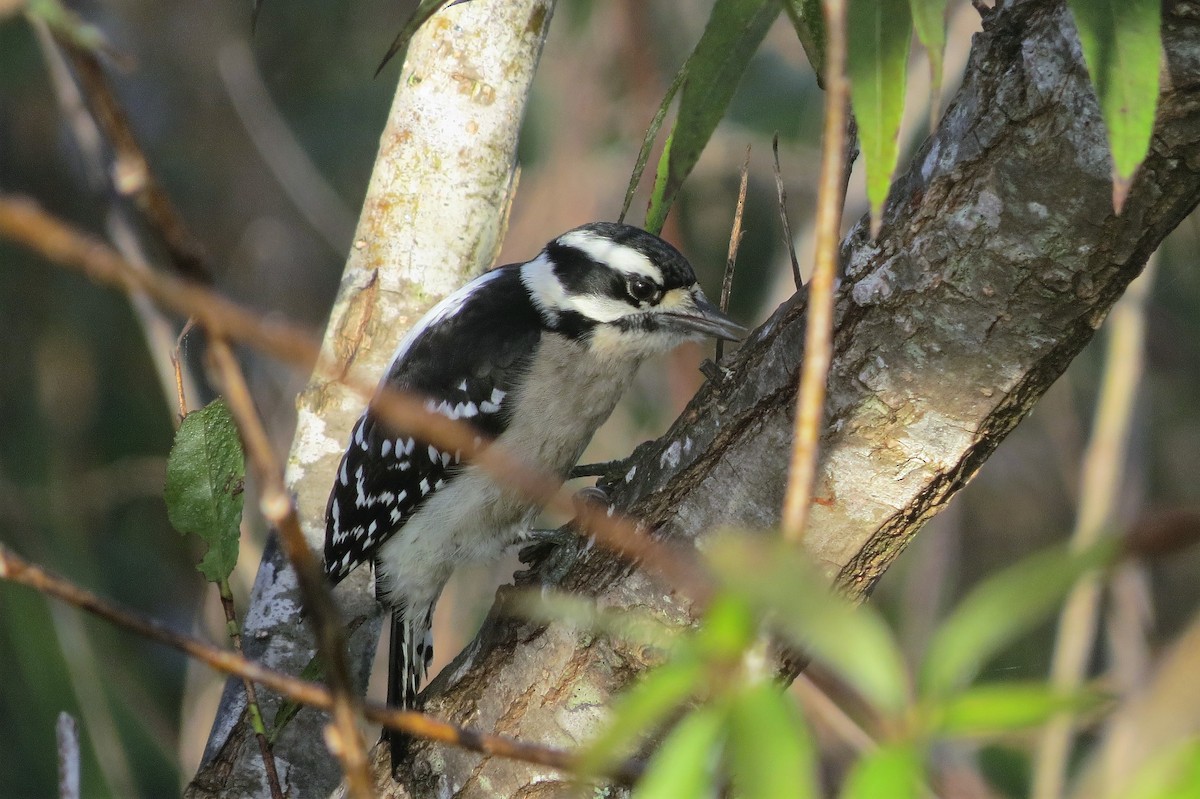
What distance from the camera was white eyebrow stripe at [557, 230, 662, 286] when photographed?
2916 mm

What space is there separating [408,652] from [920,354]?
1.83 metres

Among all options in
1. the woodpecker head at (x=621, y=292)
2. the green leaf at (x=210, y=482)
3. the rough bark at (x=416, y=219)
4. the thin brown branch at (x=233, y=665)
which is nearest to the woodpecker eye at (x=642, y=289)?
the woodpecker head at (x=621, y=292)

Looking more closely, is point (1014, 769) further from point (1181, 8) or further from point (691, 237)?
point (1181, 8)

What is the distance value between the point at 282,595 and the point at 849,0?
67.2 inches

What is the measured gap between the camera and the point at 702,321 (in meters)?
2.87

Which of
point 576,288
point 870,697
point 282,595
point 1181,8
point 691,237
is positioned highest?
point 691,237

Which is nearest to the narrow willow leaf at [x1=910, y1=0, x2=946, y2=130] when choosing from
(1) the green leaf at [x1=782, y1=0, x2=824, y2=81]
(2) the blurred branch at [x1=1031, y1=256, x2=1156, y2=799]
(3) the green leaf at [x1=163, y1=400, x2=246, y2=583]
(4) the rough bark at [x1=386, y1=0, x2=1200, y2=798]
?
(4) the rough bark at [x1=386, y1=0, x2=1200, y2=798]

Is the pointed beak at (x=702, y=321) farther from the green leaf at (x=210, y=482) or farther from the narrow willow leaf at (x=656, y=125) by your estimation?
the green leaf at (x=210, y=482)

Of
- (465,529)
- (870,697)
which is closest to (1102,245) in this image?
(870,697)

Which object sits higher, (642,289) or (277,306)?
(277,306)

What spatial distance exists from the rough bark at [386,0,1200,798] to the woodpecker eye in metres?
1.03

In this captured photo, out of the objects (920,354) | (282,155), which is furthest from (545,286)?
(282,155)

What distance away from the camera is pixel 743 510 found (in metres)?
1.78

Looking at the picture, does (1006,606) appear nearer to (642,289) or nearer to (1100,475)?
(642,289)
